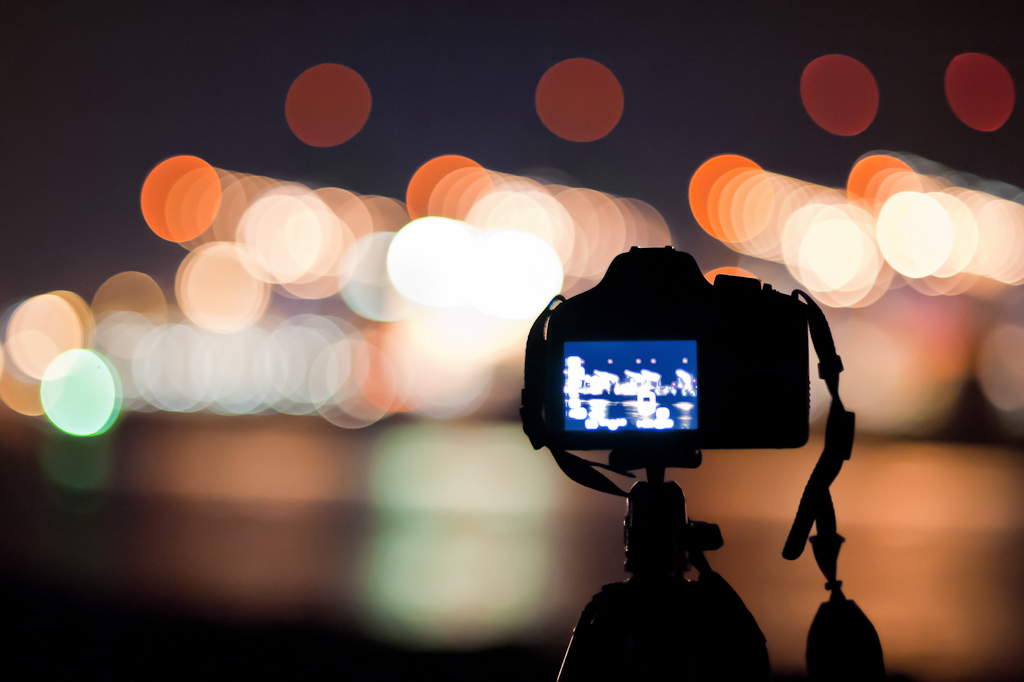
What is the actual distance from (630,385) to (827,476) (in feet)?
1.29

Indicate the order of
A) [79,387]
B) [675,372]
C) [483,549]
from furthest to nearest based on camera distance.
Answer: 1. [79,387]
2. [483,549]
3. [675,372]

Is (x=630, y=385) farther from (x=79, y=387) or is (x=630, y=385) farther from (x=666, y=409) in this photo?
(x=79, y=387)

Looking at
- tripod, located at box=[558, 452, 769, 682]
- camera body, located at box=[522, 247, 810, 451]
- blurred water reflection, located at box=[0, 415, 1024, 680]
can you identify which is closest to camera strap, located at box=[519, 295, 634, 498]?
camera body, located at box=[522, 247, 810, 451]

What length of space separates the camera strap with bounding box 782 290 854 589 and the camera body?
9cm

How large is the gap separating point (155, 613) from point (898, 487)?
928cm

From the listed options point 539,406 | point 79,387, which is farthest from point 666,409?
point 79,387

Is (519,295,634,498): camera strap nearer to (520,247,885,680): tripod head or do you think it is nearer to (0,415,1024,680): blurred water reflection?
(520,247,885,680): tripod head

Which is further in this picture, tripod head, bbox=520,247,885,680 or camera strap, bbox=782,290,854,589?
tripod head, bbox=520,247,885,680

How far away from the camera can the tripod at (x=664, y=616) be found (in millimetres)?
1449

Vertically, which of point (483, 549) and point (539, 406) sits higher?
point (539, 406)

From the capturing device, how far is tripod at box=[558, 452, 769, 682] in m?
1.45

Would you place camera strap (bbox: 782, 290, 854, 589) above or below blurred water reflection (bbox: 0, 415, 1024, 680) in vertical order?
above

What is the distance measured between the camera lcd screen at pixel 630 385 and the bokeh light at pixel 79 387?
4461 cm

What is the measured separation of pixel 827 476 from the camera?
139 centimetres
